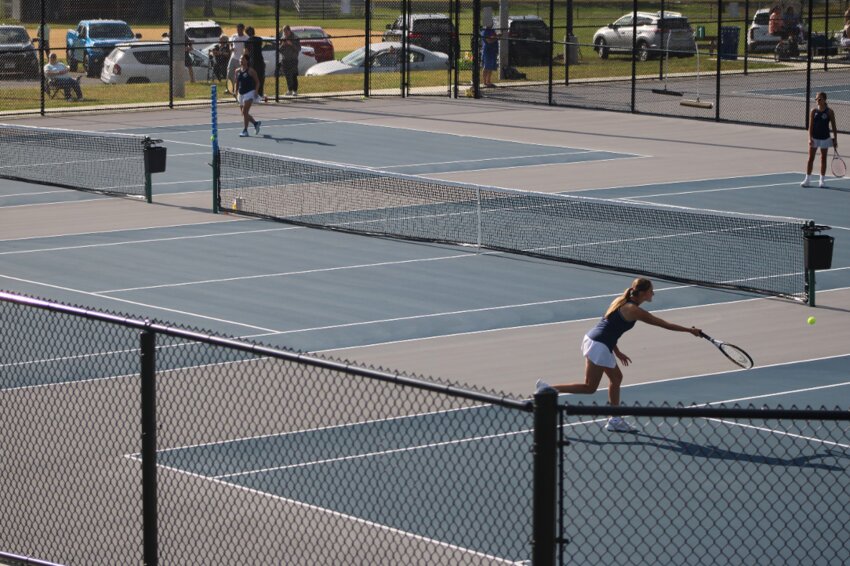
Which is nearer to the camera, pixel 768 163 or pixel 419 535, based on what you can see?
pixel 419 535

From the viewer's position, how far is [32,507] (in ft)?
36.8

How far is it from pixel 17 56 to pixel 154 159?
22726 millimetres

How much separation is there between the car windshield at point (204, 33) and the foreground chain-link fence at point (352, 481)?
3713 centimetres

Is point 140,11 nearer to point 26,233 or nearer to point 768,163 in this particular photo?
point 768,163

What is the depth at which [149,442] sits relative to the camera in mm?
8508

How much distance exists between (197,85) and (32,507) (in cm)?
3793

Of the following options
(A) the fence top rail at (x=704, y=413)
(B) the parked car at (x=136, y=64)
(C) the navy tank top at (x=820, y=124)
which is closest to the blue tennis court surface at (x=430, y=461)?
(A) the fence top rail at (x=704, y=413)

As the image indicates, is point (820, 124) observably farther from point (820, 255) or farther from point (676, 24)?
point (676, 24)

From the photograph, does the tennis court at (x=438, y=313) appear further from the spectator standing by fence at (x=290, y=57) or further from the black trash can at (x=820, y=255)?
the spectator standing by fence at (x=290, y=57)

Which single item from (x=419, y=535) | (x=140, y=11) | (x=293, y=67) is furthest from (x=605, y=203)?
(x=140, y=11)

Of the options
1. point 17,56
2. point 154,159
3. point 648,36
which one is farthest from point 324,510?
point 648,36

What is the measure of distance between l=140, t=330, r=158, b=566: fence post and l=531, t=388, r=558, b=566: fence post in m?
2.36

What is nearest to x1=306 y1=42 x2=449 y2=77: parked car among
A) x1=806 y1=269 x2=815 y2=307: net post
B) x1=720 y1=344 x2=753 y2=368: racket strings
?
x1=806 y1=269 x2=815 y2=307: net post

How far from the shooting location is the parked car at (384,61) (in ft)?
162
